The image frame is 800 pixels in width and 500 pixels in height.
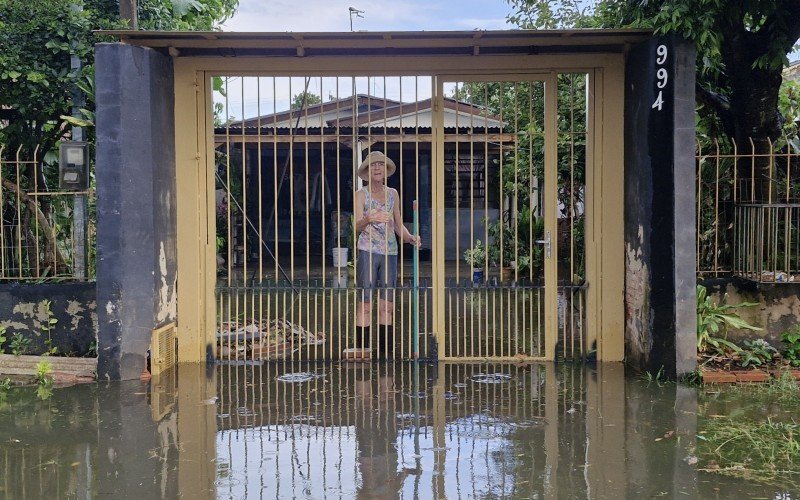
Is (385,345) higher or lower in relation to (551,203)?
lower

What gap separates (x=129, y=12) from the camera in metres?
7.75

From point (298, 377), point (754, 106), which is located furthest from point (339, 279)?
point (754, 106)

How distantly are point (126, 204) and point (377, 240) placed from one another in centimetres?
224

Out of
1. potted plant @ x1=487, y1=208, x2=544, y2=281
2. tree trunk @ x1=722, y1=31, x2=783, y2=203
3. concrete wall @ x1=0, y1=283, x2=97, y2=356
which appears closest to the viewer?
concrete wall @ x1=0, y1=283, x2=97, y2=356

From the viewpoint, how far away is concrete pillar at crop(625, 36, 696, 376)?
6.21 meters

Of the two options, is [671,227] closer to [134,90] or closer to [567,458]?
[567,458]

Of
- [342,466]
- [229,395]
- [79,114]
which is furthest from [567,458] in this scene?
[79,114]

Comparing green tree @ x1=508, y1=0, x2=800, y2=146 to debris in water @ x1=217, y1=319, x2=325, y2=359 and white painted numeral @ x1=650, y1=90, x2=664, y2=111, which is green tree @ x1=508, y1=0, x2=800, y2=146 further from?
debris in water @ x1=217, y1=319, x2=325, y2=359

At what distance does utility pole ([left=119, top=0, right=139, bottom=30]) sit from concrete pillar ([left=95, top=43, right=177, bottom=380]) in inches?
52.9

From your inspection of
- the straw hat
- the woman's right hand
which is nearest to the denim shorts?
the woman's right hand

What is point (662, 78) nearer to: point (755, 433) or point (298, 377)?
point (755, 433)

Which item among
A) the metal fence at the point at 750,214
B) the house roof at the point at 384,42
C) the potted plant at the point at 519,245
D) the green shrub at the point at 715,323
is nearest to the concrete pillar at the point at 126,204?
the house roof at the point at 384,42

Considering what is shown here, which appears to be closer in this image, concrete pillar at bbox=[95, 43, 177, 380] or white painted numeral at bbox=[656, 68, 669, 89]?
white painted numeral at bbox=[656, 68, 669, 89]

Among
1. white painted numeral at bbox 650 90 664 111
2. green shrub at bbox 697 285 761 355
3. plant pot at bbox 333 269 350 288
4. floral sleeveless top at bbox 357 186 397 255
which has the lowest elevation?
green shrub at bbox 697 285 761 355
